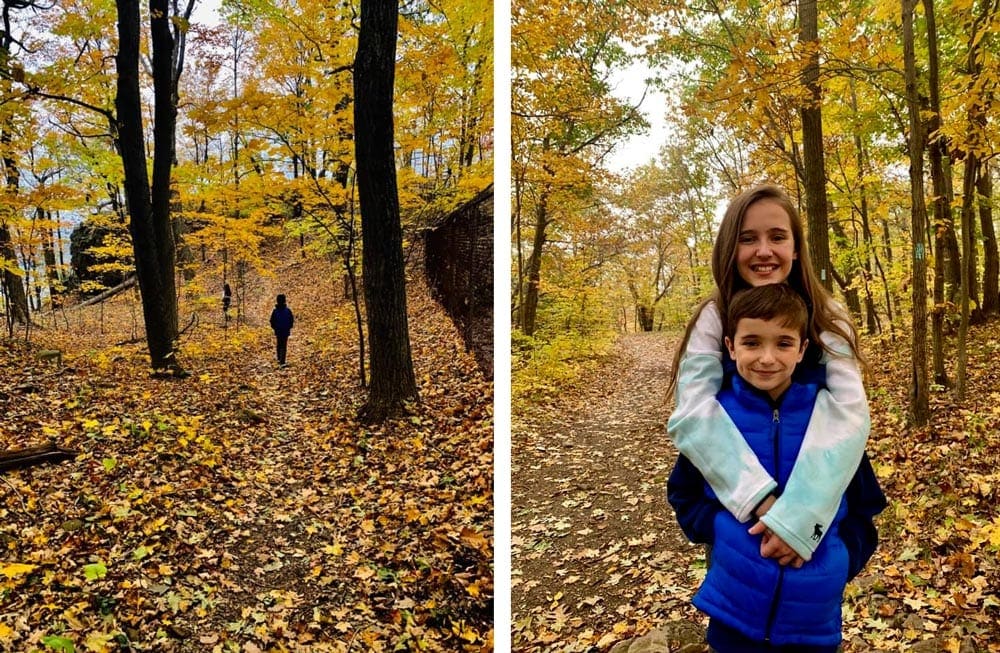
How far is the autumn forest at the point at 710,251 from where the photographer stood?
1905 mm

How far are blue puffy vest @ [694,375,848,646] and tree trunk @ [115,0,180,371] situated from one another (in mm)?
1677

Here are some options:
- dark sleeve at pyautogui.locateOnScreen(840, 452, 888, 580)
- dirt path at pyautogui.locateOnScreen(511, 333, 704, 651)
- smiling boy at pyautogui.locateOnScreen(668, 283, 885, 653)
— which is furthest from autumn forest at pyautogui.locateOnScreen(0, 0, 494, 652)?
dark sleeve at pyautogui.locateOnScreen(840, 452, 888, 580)

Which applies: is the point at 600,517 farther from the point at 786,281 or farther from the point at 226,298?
the point at 226,298

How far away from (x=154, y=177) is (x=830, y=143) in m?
2.21

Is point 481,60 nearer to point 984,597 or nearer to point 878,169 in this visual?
point 878,169

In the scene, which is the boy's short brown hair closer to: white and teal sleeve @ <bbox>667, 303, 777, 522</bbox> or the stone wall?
white and teal sleeve @ <bbox>667, 303, 777, 522</bbox>

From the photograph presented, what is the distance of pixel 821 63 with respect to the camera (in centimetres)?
198

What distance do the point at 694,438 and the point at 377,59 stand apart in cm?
179

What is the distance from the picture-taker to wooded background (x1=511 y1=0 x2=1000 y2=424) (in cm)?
195

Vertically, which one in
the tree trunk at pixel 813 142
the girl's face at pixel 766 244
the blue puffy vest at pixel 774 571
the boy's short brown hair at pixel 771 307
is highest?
the tree trunk at pixel 813 142

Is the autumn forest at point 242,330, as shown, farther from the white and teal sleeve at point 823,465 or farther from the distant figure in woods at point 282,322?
the white and teal sleeve at point 823,465

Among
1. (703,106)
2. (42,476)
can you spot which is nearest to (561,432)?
(703,106)

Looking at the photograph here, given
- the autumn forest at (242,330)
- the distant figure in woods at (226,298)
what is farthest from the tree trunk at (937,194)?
the distant figure in woods at (226,298)

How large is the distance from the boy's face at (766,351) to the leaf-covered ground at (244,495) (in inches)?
58.0
